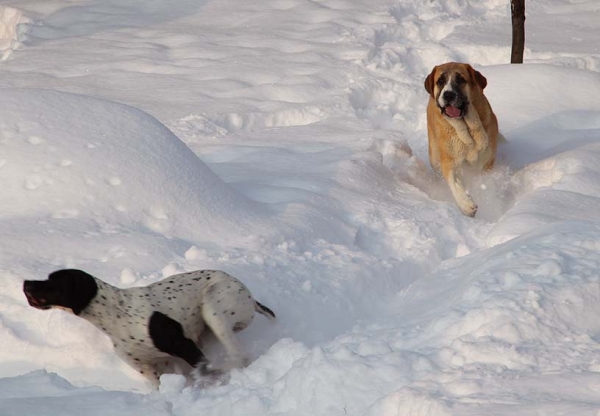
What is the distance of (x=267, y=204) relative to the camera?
6.05 metres

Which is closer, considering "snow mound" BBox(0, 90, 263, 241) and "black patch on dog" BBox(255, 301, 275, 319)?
"black patch on dog" BBox(255, 301, 275, 319)

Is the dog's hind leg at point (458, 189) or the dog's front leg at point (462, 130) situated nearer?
the dog's hind leg at point (458, 189)

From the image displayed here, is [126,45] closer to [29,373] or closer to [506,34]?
[506,34]

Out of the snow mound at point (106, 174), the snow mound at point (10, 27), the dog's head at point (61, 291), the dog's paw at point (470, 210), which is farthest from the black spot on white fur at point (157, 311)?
the snow mound at point (10, 27)

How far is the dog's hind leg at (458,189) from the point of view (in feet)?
21.8

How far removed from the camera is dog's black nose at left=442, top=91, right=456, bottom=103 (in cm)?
688

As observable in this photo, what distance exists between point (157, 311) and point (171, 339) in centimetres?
15

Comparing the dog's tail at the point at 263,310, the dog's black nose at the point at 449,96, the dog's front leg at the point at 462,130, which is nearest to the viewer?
the dog's tail at the point at 263,310

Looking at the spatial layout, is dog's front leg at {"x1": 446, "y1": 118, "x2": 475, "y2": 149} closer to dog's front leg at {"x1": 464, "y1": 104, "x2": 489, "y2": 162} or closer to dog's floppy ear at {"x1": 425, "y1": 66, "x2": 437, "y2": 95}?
dog's front leg at {"x1": 464, "y1": 104, "x2": 489, "y2": 162}

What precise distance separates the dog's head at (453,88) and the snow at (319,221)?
0.66 meters

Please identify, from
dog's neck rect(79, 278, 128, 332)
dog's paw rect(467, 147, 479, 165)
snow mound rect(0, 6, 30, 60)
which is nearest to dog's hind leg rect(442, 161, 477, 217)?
dog's paw rect(467, 147, 479, 165)

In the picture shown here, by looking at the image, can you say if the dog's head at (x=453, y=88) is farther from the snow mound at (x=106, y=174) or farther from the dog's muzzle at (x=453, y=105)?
the snow mound at (x=106, y=174)

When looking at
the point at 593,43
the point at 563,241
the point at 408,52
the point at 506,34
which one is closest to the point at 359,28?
the point at 408,52

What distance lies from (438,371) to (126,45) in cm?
811
